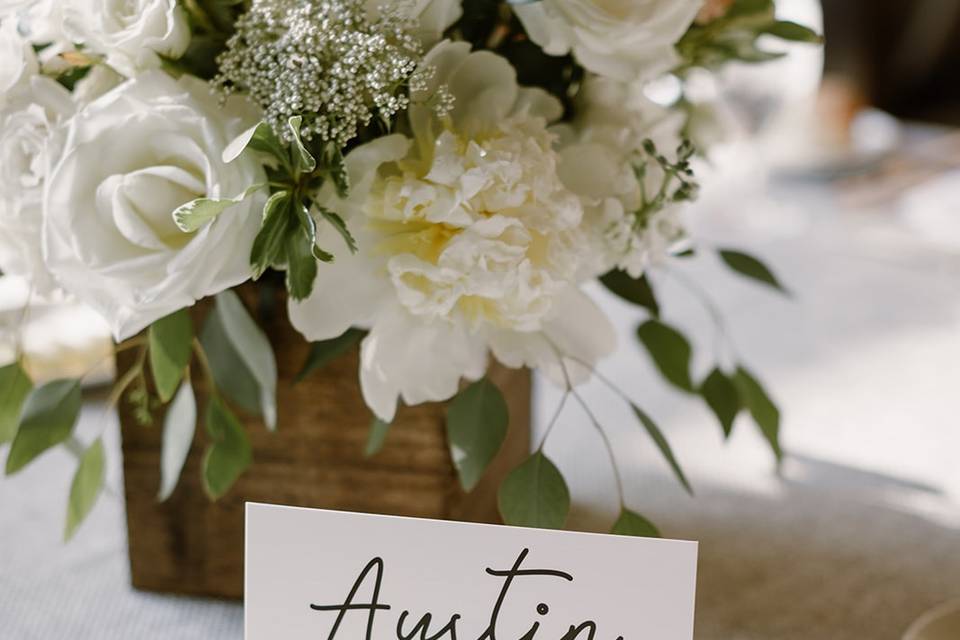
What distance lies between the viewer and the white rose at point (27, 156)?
47 centimetres

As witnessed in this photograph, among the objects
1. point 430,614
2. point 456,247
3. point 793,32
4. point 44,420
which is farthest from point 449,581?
point 793,32

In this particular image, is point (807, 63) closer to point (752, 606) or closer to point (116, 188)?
point (752, 606)

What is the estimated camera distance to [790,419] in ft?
2.99

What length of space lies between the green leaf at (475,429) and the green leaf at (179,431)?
153mm

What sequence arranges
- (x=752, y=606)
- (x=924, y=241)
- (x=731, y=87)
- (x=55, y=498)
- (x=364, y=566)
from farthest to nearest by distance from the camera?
(x=731, y=87)
(x=924, y=241)
(x=55, y=498)
(x=752, y=606)
(x=364, y=566)

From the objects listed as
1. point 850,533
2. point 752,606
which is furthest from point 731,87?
point 752,606

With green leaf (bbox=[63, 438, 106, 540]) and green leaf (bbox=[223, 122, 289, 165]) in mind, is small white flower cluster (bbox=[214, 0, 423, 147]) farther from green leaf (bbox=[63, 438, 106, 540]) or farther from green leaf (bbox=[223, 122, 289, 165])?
green leaf (bbox=[63, 438, 106, 540])

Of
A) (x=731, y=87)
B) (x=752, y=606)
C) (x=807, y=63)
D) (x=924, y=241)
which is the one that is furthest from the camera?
(x=807, y=63)

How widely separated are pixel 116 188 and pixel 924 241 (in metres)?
1.18

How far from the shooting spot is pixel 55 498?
755 mm

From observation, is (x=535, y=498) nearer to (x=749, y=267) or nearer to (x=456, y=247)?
(x=456, y=247)

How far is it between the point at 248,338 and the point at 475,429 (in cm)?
13

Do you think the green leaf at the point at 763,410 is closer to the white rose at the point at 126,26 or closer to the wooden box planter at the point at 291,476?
the wooden box planter at the point at 291,476

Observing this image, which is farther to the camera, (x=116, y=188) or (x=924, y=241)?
(x=924, y=241)
